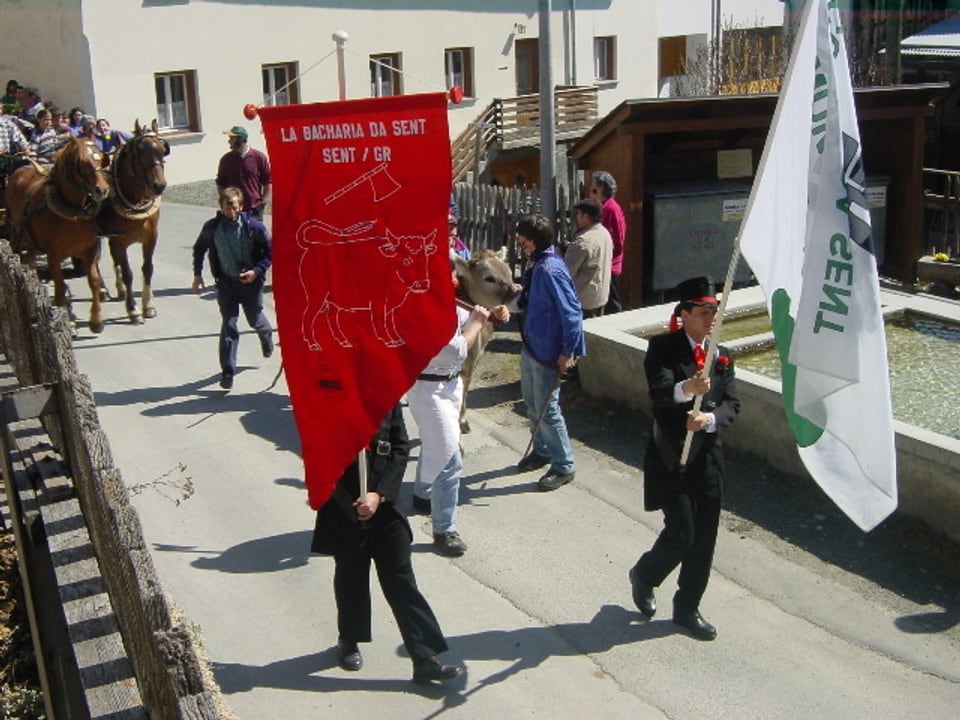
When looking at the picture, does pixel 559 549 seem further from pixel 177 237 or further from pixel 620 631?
pixel 177 237

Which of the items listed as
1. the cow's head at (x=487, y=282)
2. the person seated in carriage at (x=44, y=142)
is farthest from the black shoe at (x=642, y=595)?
the person seated in carriage at (x=44, y=142)

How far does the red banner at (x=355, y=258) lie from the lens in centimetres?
503

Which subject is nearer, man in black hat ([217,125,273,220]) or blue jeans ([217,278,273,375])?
blue jeans ([217,278,273,375])

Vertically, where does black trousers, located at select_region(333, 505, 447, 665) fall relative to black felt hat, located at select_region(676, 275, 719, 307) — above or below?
below

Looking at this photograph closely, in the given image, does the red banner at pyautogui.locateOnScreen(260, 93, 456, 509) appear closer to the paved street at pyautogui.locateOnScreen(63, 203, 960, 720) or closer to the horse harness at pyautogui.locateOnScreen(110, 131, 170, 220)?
the paved street at pyautogui.locateOnScreen(63, 203, 960, 720)

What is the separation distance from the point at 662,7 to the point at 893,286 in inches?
935

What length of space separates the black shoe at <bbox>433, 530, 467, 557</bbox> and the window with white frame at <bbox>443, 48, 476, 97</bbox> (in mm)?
23952

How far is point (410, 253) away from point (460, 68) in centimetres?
2640

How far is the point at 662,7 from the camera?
1426 inches

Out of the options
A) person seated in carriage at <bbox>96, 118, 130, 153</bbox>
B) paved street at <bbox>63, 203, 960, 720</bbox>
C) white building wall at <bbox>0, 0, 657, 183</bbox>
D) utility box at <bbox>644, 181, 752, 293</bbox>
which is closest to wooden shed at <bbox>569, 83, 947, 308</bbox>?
utility box at <bbox>644, 181, 752, 293</bbox>

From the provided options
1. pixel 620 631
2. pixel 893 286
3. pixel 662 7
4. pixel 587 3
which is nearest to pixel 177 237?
pixel 893 286

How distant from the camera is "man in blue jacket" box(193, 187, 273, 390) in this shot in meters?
10.2

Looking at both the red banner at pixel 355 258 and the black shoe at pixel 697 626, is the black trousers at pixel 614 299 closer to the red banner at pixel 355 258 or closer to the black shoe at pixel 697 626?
the black shoe at pixel 697 626

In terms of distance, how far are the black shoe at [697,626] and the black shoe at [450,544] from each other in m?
1.53
